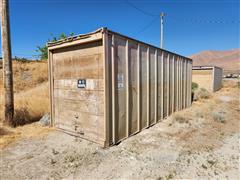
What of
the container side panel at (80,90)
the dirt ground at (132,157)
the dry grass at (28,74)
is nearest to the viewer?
the dirt ground at (132,157)

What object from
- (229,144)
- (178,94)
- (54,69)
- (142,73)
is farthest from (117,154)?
(178,94)

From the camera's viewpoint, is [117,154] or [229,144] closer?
[117,154]

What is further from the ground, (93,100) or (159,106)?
(93,100)

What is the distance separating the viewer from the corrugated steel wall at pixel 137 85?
4086 mm

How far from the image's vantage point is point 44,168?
3047mm

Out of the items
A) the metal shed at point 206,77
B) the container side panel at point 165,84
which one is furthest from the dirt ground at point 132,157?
the metal shed at point 206,77

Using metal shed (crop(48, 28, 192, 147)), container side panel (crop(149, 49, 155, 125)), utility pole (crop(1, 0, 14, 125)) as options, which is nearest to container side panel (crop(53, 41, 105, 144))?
metal shed (crop(48, 28, 192, 147))

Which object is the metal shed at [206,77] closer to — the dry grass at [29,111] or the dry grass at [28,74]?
the dry grass at [29,111]

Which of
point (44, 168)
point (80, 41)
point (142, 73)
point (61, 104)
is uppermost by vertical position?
point (80, 41)

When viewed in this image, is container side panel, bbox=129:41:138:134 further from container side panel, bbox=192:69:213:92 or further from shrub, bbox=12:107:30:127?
container side panel, bbox=192:69:213:92

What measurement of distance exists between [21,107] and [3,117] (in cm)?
76

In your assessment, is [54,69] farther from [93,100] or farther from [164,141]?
[164,141]

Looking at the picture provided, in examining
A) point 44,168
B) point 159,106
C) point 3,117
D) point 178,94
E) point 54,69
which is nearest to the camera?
point 44,168

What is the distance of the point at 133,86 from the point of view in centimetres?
472
